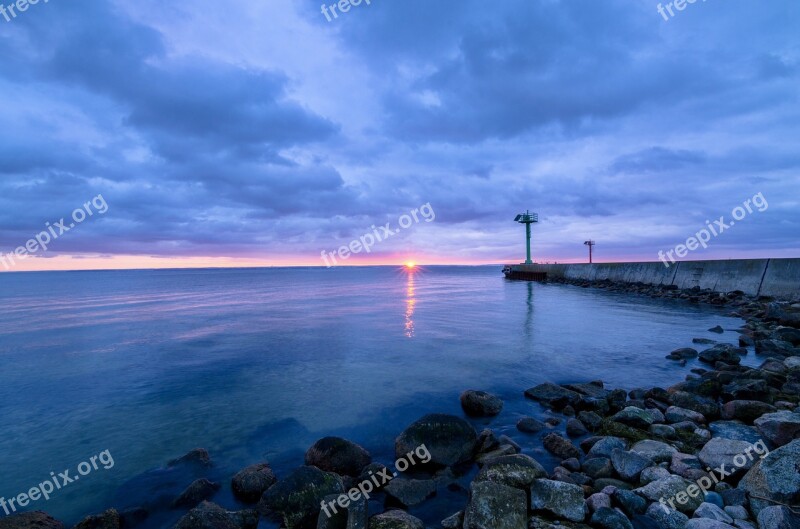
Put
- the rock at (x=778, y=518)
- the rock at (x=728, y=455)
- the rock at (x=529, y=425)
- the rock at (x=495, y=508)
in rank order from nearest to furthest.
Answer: the rock at (x=778, y=518)
the rock at (x=495, y=508)
the rock at (x=728, y=455)
the rock at (x=529, y=425)

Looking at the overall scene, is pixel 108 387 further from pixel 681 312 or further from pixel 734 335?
pixel 681 312

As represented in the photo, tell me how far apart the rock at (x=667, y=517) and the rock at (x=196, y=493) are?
7.05 metres

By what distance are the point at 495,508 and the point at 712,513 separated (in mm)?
2825

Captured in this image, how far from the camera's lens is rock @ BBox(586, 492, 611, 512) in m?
5.13

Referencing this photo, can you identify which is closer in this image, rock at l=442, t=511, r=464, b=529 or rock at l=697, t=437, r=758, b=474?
rock at l=442, t=511, r=464, b=529

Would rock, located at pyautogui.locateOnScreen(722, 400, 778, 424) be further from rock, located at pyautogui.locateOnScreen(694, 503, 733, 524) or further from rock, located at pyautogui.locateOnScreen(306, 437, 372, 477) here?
rock, located at pyautogui.locateOnScreen(306, 437, 372, 477)

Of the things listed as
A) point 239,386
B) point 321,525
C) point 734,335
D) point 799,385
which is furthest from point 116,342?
point 734,335

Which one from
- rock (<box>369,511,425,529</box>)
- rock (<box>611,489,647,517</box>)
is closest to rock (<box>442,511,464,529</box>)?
rock (<box>369,511,425,529</box>)

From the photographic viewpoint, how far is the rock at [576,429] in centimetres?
844

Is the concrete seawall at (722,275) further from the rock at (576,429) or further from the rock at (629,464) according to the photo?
the rock at (629,464)

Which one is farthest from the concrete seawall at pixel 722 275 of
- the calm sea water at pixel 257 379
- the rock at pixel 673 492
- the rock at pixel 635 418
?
the rock at pixel 673 492

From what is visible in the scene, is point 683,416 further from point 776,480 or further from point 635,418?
point 776,480

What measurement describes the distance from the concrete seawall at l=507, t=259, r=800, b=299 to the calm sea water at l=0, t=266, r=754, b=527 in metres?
5.73

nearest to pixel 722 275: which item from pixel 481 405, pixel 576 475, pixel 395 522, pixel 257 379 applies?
pixel 481 405
